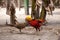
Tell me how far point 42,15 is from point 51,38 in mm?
3167

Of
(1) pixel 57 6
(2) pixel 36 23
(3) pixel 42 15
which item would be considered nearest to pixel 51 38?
(2) pixel 36 23

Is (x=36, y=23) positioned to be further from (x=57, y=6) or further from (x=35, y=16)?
(x=57, y=6)

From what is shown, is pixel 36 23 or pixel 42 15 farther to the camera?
pixel 42 15

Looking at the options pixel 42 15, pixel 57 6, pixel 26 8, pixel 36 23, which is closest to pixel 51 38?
pixel 36 23

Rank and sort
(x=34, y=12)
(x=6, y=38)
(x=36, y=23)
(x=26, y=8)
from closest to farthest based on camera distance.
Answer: (x=6, y=38), (x=36, y=23), (x=34, y=12), (x=26, y=8)

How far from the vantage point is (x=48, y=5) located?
9.00 metres

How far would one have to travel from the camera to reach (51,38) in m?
6.83

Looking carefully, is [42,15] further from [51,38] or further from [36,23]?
[51,38]

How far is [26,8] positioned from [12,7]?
23.0ft

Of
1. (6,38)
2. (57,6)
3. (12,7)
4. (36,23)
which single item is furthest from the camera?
(57,6)

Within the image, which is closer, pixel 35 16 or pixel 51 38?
pixel 51 38

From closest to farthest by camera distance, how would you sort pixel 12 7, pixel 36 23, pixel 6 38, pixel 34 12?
1. pixel 6 38
2. pixel 36 23
3. pixel 12 7
4. pixel 34 12

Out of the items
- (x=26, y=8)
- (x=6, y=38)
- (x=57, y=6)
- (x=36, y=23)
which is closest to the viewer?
(x=6, y=38)

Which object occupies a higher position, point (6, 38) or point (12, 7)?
point (12, 7)
